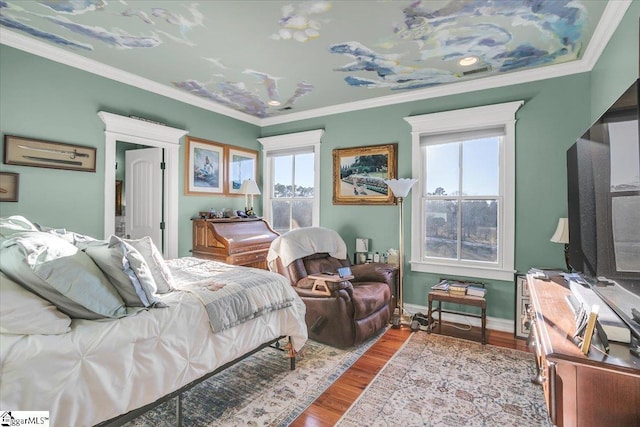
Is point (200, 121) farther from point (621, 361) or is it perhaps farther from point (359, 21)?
point (621, 361)

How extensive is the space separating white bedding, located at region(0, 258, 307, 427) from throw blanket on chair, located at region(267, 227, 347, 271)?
143cm

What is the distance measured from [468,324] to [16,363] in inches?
153

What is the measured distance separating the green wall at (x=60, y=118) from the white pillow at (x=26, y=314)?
1.89 meters

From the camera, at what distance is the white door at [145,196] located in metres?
3.98

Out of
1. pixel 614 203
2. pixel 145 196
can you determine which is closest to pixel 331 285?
pixel 614 203

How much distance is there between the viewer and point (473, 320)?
12.1ft

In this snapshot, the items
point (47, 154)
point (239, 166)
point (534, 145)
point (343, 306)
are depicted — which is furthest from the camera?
point (239, 166)

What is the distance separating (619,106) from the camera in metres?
1.45

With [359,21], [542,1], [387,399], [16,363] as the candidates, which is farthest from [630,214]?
[16,363]

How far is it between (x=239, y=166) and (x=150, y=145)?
1.39 m

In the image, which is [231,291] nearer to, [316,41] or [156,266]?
[156,266]

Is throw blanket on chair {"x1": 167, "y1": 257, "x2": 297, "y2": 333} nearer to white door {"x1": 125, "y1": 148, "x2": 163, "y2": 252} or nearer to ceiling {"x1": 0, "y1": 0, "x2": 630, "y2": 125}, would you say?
white door {"x1": 125, "y1": 148, "x2": 163, "y2": 252}

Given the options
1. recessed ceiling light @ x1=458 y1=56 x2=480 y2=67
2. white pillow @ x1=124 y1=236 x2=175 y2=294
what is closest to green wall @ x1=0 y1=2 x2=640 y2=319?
recessed ceiling light @ x1=458 y1=56 x2=480 y2=67

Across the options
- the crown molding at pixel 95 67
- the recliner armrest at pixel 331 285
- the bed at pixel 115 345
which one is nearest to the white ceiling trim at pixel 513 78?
the crown molding at pixel 95 67
